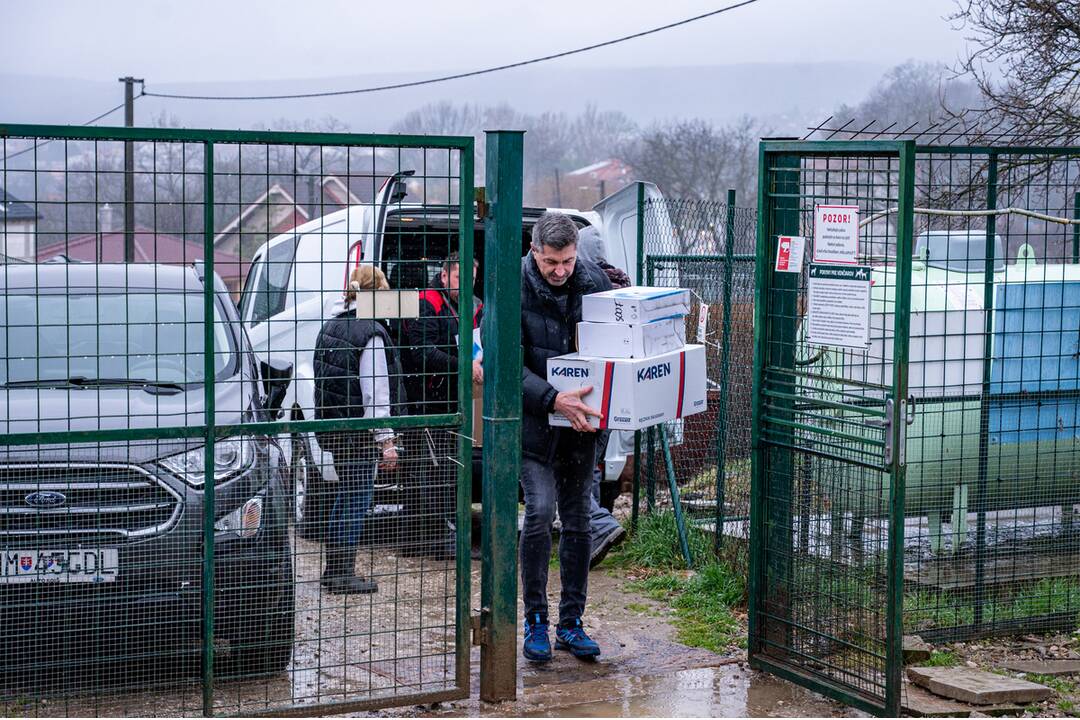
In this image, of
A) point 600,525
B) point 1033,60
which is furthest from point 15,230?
point 1033,60

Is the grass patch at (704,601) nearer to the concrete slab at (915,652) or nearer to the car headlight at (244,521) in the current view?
the concrete slab at (915,652)

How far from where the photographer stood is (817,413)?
520 cm

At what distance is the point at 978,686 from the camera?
16.4ft

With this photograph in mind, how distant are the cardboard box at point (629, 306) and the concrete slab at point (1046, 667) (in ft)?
7.69

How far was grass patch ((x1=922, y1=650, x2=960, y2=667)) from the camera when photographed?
552cm

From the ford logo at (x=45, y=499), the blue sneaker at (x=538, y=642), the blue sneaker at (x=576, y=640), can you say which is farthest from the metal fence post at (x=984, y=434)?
the ford logo at (x=45, y=499)

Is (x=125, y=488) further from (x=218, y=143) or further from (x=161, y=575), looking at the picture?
(x=218, y=143)

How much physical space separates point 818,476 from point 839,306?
79cm

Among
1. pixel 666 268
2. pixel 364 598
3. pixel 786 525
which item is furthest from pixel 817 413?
pixel 666 268

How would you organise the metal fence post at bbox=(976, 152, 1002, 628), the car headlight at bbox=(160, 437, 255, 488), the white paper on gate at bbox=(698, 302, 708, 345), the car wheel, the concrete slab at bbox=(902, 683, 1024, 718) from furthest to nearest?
the white paper on gate at bbox=(698, 302, 708, 345), the metal fence post at bbox=(976, 152, 1002, 628), the concrete slab at bbox=(902, 683, 1024, 718), the car headlight at bbox=(160, 437, 255, 488), the car wheel


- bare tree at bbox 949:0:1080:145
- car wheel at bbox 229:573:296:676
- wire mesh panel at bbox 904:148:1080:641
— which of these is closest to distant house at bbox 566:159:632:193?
bare tree at bbox 949:0:1080:145

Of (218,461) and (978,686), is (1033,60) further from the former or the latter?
(218,461)

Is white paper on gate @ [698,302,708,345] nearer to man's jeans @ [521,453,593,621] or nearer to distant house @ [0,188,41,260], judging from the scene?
man's jeans @ [521,453,593,621]

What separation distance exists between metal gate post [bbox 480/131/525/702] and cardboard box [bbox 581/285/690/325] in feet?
1.66
